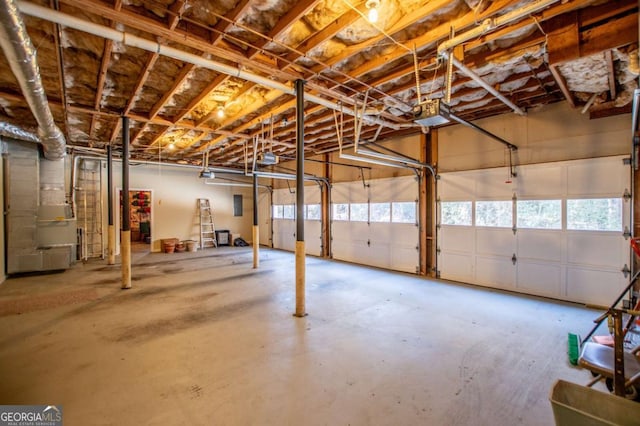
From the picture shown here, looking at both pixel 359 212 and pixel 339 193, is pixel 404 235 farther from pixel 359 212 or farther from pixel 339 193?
pixel 339 193

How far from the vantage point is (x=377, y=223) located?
7.05 meters

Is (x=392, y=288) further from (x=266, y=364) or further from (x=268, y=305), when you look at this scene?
(x=266, y=364)

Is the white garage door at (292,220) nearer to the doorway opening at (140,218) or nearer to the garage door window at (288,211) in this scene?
the garage door window at (288,211)

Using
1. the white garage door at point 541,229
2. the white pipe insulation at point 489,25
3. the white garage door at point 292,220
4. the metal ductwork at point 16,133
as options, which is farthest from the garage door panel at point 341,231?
the metal ductwork at point 16,133

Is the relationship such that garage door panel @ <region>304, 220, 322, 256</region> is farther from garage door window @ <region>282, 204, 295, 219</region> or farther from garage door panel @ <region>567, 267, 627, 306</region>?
garage door panel @ <region>567, 267, 627, 306</region>

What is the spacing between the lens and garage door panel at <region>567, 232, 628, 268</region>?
4.00 m

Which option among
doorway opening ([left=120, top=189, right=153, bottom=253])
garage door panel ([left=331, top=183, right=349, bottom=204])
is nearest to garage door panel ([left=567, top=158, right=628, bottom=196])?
garage door panel ([left=331, top=183, right=349, bottom=204])

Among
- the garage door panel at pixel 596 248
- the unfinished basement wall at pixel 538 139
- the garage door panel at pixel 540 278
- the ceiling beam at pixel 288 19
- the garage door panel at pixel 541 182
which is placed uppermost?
the ceiling beam at pixel 288 19

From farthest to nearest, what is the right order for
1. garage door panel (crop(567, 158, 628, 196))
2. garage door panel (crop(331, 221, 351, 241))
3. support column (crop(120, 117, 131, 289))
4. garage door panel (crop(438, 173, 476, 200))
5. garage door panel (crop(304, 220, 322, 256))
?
1. garage door panel (crop(304, 220, 322, 256))
2. garage door panel (crop(331, 221, 351, 241))
3. garage door panel (crop(438, 173, 476, 200))
4. support column (crop(120, 117, 131, 289))
5. garage door panel (crop(567, 158, 628, 196))

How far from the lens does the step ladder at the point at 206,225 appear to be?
10.5m

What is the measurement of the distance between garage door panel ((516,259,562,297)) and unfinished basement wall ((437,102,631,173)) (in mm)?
1696

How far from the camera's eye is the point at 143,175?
9492 millimetres

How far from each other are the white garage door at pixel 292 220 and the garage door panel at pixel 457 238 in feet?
12.5

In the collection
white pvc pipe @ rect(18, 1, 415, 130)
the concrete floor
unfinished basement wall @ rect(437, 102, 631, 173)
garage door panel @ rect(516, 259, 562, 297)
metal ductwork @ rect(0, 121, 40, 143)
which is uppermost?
white pvc pipe @ rect(18, 1, 415, 130)
